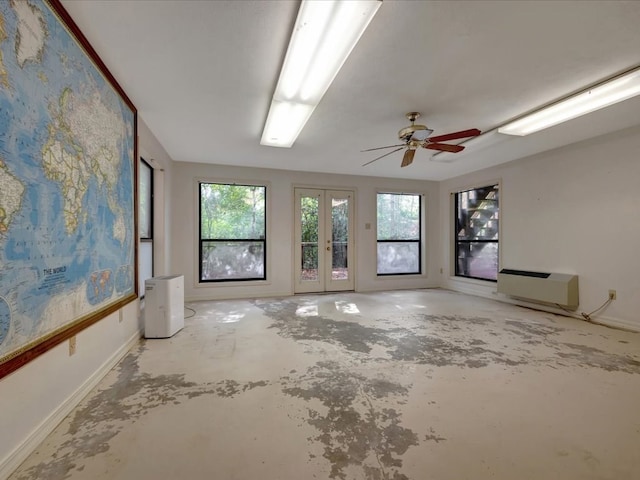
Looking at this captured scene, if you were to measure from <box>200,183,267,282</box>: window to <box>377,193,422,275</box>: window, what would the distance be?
267cm

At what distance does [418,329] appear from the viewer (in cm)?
357

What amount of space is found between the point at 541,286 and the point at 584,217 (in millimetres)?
1142

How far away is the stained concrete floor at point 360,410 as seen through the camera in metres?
1.42

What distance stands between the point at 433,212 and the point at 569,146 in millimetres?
2829

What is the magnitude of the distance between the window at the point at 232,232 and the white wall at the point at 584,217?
454 cm

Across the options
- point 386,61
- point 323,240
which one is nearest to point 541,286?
point 323,240

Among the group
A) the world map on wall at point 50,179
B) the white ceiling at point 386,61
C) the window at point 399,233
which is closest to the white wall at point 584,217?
the white ceiling at point 386,61

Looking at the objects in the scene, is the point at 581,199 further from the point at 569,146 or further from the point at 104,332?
the point at 104,332

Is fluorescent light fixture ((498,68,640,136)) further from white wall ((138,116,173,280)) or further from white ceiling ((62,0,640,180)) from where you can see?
white wall ((138,116,173,280))

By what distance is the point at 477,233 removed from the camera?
591cm

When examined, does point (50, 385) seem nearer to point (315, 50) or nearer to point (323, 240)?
point (315, 50)

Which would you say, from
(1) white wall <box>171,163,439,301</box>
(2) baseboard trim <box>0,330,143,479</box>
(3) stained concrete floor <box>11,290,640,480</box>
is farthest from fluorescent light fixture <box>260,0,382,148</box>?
(2) baseboard trim <box>0,330,143,479</box>

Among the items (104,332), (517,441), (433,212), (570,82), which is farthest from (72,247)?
(433,212)

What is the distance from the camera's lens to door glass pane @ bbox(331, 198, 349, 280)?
19.8ft
